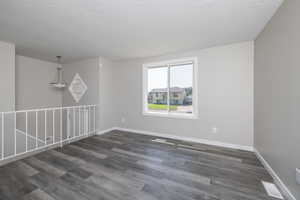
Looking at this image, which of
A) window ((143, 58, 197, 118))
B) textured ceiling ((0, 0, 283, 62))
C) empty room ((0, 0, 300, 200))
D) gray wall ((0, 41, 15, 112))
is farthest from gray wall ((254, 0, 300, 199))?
gray wall ((0, 41, 15, 112))

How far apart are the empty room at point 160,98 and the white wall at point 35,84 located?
3 centimetres

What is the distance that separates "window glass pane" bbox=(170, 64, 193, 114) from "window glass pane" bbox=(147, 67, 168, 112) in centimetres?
18

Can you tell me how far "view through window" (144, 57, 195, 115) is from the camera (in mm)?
3188

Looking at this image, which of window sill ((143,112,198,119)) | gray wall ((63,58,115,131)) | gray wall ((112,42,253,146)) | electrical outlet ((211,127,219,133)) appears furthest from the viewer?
gray wall ((63,58,115,131))

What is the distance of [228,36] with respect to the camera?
231 cm

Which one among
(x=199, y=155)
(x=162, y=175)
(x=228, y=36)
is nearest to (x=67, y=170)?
(x=162, y=175)

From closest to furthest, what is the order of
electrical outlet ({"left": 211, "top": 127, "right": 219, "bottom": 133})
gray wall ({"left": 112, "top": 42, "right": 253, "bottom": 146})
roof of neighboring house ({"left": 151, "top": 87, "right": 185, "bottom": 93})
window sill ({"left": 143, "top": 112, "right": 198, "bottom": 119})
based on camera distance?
gray wall ({"left": 112, "top": 42, "right": 253, "bottom": 146}), electrical outlet ({"left": 211, "top": 127, "right": 219, "bottom": 133}), window sill ({"left": 143, "top": 112, "right": 198, "bottom": 119}), roof of neighboring house ({"left": 151, "top": 87, "right": 185, "bottom": 93})

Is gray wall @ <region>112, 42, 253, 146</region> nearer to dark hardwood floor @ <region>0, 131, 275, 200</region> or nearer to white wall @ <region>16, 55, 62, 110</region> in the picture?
dark hardwood floor @ <region>0, 131, 275, 200</region>

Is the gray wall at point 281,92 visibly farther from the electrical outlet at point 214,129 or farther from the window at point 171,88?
the window at point 171,88

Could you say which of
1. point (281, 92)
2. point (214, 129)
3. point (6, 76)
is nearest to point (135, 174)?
point (214, 129)

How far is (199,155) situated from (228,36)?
2319 millimetres

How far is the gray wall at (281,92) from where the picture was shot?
1254 millimetres

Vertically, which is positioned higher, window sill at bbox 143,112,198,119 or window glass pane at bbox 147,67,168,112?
window glass pane at bbox 147,67,168,112

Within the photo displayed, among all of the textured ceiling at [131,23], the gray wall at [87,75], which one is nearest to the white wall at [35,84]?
the gray wall at [87,75]
